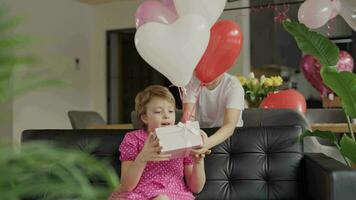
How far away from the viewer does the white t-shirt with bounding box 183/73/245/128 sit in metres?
1.99

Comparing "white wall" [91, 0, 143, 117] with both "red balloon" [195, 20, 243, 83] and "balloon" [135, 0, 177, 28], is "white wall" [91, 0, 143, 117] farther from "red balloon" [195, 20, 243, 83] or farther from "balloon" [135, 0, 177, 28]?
"red balloon" [195, 20, 243, 83]

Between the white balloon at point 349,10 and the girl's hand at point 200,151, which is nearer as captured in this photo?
the girl's hand at point 200,151

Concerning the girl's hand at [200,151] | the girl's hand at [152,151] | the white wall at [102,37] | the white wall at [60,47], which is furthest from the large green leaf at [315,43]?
the white wall at [102,37]

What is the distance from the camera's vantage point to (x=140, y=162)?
164 cm

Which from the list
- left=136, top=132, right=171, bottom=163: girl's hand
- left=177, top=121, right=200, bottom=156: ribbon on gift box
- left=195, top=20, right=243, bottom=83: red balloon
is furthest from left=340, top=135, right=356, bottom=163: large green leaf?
left=136, top=132, right=171, bottom=163: girl's hand

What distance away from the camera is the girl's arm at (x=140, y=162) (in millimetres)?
1597

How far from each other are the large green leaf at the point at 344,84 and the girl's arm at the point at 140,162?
722 mm

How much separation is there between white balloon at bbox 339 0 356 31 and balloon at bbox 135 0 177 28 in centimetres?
149

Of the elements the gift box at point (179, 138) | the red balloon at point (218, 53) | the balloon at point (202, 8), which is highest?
the balloon at point (202, 8)

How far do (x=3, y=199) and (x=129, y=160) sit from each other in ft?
4.73

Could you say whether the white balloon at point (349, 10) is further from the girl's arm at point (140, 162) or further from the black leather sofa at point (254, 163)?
the girl's arm at point (140, 162)

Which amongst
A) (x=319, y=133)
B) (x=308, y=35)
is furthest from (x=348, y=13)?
(x=319, y=133)

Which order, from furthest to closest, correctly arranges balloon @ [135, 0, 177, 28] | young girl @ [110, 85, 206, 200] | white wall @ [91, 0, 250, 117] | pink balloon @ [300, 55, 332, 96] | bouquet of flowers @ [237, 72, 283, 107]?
white wall @ [91, 0, 250, 117] → pink balloon @ [300, 55, 332, 96] → bouquet of flowers @ [237, 72, 283, 107] → balloon @ [135, 0, 177, 28] → young girl @ [110, 85, 206, 200]

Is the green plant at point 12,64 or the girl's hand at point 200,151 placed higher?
the green plant at point 12,64
